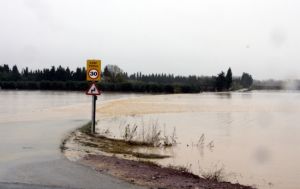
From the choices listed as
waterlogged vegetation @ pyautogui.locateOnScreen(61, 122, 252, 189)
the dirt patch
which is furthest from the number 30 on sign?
the dirt patch

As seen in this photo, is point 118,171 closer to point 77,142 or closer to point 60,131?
point 77,142

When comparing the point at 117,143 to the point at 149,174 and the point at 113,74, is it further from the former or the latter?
the point at 113,74

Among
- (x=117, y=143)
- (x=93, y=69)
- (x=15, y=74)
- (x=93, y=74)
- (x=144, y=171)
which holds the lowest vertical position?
(x=117, y=143)

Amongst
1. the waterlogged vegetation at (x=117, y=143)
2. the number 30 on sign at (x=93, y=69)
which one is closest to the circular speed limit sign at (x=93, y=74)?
the number 30 on sign at (x=93, y=69)

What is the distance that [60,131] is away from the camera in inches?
733

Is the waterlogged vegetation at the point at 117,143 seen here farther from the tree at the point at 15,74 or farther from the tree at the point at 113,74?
the tree at the point at 15,74

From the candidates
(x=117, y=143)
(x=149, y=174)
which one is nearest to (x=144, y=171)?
(x=149, y=174)

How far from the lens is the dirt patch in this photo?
933 cm

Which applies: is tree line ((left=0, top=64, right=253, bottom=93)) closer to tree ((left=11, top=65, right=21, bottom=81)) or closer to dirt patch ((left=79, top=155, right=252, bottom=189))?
tree ((left=11, top=65, right=21, bottom=81))

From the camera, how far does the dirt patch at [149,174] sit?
933 cm

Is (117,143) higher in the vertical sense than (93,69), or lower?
lower

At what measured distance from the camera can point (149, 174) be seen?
33.6 feet

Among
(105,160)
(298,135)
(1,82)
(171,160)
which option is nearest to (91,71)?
(171,160)

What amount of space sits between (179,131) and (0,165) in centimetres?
1514
